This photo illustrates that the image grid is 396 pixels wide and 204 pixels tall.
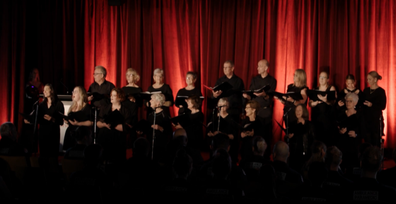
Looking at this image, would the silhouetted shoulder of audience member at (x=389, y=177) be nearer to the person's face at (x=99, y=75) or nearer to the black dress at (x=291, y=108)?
the black dress at (x=291, y=108)

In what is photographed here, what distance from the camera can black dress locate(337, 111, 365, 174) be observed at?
5027mm

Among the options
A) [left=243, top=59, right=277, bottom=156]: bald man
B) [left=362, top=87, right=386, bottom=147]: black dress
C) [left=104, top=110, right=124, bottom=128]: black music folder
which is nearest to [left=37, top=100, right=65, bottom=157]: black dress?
[left=104, top=110, right=124, bottom=128]: black music folder

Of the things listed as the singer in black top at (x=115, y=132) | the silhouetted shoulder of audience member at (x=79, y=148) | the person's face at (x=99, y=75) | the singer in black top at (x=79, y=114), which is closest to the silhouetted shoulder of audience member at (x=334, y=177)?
the silhouetted shoulder of audience member at (x=79, y=148)

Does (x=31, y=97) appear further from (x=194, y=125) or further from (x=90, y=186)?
(x=90, y=186)

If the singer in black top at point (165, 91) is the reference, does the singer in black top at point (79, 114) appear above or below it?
below

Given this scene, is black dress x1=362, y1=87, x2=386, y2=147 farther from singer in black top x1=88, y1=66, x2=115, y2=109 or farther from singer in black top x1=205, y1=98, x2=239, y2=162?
singer in black top x1=88, y1=66, x2=115, y2=109

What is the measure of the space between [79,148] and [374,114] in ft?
14.8

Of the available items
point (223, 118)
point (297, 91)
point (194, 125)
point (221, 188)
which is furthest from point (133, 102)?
point (221, 188)

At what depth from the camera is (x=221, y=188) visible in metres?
2.67

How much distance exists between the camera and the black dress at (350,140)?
5.03 metres

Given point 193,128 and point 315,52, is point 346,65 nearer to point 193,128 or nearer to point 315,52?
point 315,52

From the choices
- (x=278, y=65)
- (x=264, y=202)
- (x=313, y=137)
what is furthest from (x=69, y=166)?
(x=278, y=65)

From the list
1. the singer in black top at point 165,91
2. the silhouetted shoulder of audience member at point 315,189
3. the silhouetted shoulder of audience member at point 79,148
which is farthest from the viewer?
the singer in black top at point 165,91

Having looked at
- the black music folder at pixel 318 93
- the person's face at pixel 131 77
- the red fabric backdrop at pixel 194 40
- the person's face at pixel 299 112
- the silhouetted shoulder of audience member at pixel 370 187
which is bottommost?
the silhouetted shoulder of audience member at pixel 370 187
